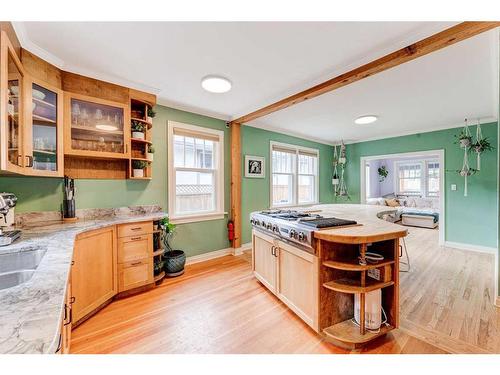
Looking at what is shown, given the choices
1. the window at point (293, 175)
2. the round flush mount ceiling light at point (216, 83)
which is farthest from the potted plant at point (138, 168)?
the window at point (293, 175)

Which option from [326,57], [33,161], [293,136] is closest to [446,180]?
[293,136]

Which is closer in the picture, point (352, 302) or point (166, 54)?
point (352, 302)

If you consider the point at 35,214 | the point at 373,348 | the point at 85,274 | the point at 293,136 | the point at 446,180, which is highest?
the point at 293,136

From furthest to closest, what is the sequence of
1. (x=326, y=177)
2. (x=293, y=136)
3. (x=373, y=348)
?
(x=326, y=177)
(x=293, y=136)
(x=373, y=348)

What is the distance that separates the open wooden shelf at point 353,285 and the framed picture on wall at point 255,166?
2.63 meters

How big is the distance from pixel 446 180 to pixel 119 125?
5.77 m

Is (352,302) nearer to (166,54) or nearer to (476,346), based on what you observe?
(476,346)

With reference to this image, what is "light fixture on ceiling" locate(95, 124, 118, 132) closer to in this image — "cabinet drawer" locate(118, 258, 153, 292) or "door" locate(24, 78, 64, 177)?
"door" locate(24, 78, 64, 177)

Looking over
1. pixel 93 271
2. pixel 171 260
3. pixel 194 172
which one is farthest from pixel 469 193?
pixel 93 271

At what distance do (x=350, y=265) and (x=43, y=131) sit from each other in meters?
2.89

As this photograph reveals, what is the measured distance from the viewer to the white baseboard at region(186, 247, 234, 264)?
11.0 ft

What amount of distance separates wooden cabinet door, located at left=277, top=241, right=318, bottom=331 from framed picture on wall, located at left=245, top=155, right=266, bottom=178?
2129 mm

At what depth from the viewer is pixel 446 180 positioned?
429 cm

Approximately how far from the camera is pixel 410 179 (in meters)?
7.89
